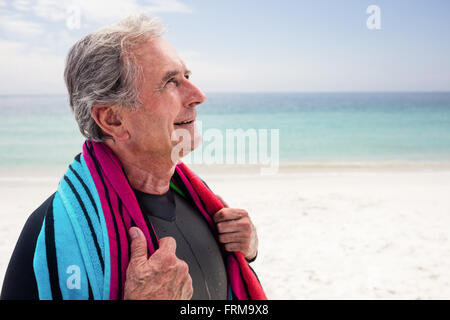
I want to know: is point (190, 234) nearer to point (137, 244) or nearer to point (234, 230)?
point (234, 230)

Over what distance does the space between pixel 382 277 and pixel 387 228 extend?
155 cm

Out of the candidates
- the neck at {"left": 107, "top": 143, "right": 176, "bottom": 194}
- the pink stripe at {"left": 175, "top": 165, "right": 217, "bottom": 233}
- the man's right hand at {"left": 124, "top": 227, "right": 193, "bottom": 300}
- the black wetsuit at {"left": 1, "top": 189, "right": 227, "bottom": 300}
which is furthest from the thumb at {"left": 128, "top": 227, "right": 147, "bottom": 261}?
the pink stripe at {"left": 175, "top": 165, "right": 217, "bottom": 233}

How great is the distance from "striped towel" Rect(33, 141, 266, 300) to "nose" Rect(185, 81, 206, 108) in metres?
0.32

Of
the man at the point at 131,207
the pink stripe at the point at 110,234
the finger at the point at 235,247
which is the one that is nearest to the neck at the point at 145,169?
the man at the point at 131,207

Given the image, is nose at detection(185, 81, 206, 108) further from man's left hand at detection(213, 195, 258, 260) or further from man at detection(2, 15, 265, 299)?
man's left hand at detection(213, 195, 258, 260)

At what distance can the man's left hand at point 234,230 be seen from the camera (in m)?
1.41

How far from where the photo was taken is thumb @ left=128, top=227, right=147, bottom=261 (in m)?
1.05

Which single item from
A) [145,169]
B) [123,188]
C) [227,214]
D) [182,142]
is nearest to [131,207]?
[123,188]

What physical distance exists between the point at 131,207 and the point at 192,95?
44cm

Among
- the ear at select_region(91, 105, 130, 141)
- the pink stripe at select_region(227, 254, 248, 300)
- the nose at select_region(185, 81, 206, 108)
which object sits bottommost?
the pink stripe at select_region(227, 254, 248, 300)
